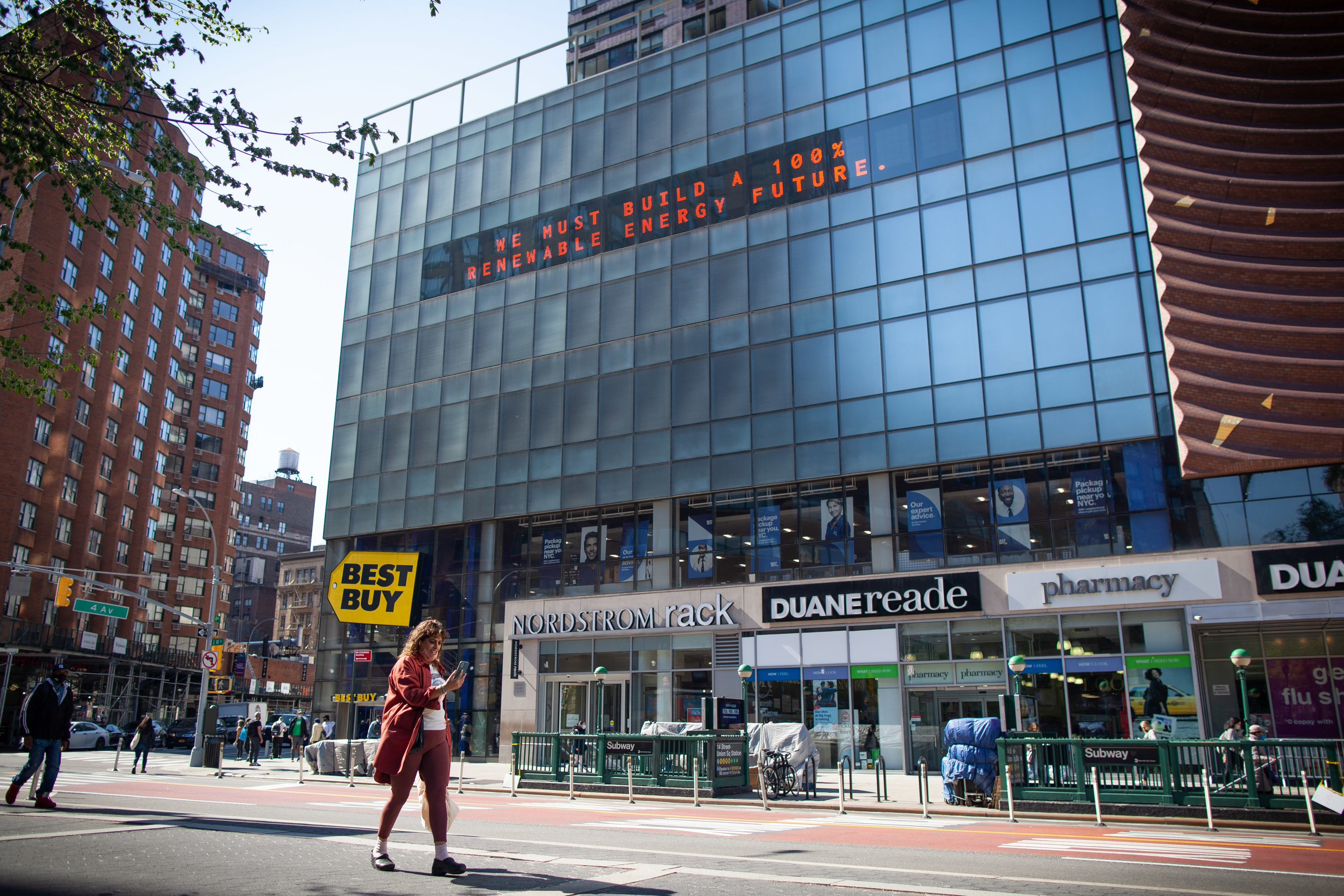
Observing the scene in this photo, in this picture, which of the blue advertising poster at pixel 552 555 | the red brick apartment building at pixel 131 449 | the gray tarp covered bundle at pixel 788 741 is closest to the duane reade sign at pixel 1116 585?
Result: the gray tarp covered bundle at pixel 788 741

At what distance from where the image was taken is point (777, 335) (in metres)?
34.0

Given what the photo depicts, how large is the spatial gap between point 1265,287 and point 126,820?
2911 centimetres

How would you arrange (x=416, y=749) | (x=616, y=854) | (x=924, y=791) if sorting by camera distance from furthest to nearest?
(x=924, y=791) → (x=616, y=854) → (x=416, y=749)

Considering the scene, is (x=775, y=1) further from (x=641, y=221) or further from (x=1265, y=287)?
(x=1265, y=287)

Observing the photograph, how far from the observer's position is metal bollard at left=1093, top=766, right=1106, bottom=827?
1532 cm

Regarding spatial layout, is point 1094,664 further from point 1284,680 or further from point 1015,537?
point 1284,680

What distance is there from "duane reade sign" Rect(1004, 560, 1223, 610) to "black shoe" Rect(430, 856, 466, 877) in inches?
940

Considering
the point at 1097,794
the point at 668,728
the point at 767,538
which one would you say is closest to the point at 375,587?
the point at 767,538

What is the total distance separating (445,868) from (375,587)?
1441 inches

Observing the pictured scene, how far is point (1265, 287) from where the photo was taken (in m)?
27.0

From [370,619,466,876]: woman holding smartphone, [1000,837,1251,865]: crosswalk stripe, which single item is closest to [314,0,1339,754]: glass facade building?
[1000,837,1251,865]: crosswalk stripe

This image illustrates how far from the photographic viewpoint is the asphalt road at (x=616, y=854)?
21.2 ft

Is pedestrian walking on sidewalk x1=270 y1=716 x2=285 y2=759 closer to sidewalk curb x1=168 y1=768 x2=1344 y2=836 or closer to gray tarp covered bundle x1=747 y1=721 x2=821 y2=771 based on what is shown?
sidewalk curb x1=168 y1=768 x2=1344 y2=836

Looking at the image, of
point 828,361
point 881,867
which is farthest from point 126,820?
point 828,361
